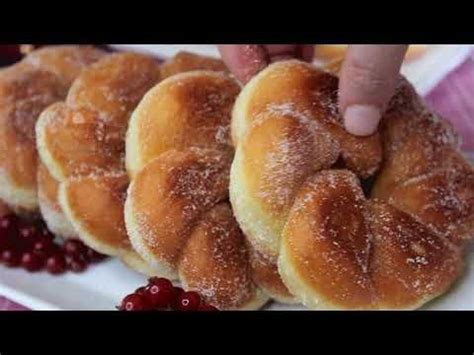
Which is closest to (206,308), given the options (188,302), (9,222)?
(188,302)

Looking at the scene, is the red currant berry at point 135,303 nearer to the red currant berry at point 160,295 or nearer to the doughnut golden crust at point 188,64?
the red currant berry at point 160,295

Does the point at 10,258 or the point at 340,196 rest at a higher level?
the point at 340,196

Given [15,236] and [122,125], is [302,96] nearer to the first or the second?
[122,125]

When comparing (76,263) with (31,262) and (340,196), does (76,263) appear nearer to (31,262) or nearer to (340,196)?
(31,262)

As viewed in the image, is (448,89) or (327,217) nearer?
(327,217)

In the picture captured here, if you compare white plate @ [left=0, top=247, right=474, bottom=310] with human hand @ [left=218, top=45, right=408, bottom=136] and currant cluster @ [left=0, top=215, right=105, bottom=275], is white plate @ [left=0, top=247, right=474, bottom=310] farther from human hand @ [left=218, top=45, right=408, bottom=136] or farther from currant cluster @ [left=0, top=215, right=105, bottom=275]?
human hand @ [left=218, top=45, right=408, bottom=136]
